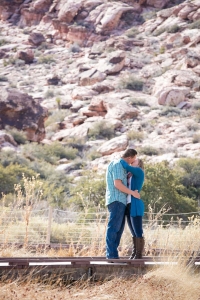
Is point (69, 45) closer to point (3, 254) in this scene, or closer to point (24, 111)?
point (24, 111)

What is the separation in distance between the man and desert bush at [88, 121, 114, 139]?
1026 inches

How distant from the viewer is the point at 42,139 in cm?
3173

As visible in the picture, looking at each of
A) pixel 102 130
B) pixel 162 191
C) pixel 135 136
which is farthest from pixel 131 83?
pixel 162 191

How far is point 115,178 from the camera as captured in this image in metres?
7.66

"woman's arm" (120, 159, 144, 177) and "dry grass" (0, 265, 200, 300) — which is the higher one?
"woman's arm" (120, 159, 144, 177)

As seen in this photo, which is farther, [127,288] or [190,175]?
[190,175]

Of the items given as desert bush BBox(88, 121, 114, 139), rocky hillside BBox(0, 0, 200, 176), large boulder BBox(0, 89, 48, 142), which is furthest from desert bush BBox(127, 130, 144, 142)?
large boulder BBox(0, 89, 48, 142)

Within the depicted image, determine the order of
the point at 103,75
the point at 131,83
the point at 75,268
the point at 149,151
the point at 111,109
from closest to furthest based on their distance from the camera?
1. the point at 75,268
2. the point at 149,151
3. the point at 111,109
4. the point at 131,83
5. the point at 103,75

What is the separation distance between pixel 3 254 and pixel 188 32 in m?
45.3

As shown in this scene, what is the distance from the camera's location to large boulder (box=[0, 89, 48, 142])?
29.7 m

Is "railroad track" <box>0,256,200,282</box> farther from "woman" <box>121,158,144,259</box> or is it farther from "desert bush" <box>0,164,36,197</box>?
"desert bush" <box>0,164,36,197</box>

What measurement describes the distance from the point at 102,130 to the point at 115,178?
26.3 meters

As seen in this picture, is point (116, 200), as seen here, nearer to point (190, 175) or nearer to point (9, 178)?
point (9, 178)

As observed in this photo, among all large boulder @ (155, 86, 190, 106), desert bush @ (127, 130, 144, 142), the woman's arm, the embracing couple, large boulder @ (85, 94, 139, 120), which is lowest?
desert bush @ (127, 130, 144, 142)
